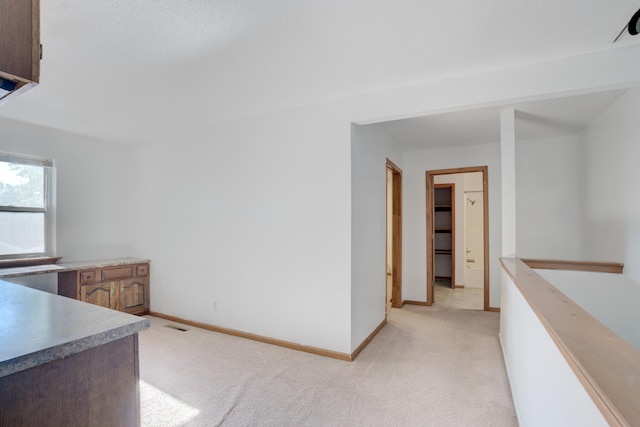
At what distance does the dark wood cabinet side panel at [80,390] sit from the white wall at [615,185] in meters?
3.51

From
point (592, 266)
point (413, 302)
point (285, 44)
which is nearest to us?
point (285, 44)

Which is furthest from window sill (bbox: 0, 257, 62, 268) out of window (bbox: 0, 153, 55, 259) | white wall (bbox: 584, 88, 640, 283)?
white wall (bbox: 584, 88, 640, 283)

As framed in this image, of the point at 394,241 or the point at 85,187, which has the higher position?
the point at 85,187

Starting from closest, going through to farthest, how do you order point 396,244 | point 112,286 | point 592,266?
point 592,266, point 112,286, point 396,244

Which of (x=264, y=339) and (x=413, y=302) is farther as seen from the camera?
(x=413, y=302)

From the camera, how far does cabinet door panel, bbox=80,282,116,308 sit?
3658mm

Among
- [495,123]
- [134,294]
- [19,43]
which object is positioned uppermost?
[495,123]

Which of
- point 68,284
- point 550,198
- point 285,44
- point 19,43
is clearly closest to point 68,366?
point 19,43

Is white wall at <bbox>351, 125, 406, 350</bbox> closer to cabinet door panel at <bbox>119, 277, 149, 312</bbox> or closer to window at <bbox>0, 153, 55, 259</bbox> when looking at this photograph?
cabinet door panel at <bbox>119, 277, 149, 312</bbox>

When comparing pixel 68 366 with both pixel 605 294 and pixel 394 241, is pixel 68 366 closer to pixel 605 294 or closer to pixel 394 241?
pixel 605 294

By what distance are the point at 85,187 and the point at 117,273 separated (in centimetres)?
123

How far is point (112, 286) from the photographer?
3.93 metres

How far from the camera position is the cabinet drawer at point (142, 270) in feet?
13.8

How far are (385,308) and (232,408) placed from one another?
2336mm
